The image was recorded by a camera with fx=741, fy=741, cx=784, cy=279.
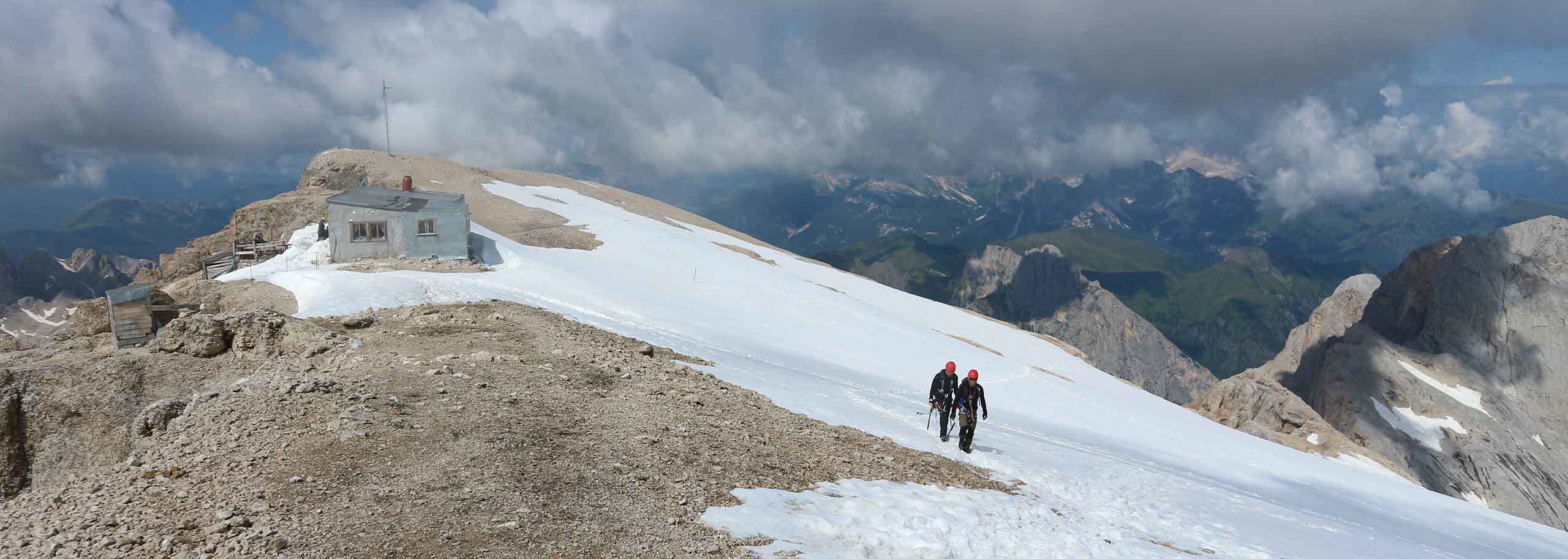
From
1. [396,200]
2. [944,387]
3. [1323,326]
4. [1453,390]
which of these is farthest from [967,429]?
[1323,326]

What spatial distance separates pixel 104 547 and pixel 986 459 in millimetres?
16648

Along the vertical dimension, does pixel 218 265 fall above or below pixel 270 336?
above

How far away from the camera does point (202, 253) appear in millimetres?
43312

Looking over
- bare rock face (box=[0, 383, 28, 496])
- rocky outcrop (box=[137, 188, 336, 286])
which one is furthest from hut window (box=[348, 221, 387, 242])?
bare rock face (box=[0, 383, 28, 496])

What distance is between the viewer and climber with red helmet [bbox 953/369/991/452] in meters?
19.1

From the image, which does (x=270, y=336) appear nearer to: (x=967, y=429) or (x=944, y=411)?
(x=944, y=411)

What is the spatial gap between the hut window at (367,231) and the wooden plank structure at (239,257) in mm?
5345

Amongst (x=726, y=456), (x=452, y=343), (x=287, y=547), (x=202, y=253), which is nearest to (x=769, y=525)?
(x=726, y=456)

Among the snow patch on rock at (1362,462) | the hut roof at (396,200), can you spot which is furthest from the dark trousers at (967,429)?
the snow patch on rock at (1362,462)

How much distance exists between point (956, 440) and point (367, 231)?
3177 cm

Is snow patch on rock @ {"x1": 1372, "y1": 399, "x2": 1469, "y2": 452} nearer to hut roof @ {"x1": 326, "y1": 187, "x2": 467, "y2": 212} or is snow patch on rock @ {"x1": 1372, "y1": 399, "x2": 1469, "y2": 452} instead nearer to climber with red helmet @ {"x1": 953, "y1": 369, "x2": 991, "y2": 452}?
climber with red helmet @ {"x1": 953, "y1": 369, "x2": 991, "y2": 452}

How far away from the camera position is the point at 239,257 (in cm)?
3975

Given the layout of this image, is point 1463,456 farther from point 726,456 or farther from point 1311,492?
point 726,456

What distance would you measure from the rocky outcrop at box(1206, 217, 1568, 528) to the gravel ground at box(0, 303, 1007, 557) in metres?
87.5
